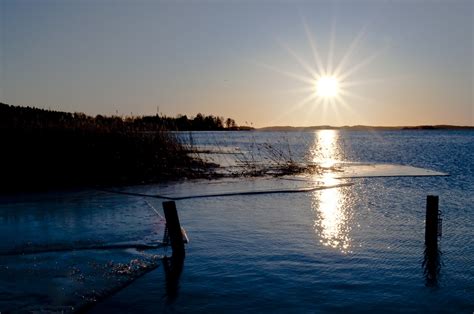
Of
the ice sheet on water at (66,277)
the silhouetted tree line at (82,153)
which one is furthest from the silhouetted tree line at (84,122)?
the ice sheet on water at (66,277)

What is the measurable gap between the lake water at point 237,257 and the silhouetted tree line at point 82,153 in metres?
4.14

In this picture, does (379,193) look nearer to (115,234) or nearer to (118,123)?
(115,234)

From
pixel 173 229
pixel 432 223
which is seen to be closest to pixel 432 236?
pixel 432 223

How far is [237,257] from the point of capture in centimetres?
1008

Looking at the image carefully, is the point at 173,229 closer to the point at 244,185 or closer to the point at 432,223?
the point at 432,223

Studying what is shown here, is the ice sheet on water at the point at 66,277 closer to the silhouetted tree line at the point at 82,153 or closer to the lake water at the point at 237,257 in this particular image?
the lake water at the point at 237,257

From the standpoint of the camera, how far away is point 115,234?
1188 cm

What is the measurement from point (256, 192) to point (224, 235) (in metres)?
8.28

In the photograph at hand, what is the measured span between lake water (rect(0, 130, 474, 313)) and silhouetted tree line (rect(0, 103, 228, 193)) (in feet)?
13.6

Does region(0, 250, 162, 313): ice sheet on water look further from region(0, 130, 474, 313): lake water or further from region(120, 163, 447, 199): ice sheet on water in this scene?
region(120, 163, 447, 199): ice sheet on water

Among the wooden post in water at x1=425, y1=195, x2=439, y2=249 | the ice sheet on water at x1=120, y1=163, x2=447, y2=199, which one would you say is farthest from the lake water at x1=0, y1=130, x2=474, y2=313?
the ice sheet on water at x1=120, y1=163, x2=447, y2=199

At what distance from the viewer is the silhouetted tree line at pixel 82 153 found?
21766 mm

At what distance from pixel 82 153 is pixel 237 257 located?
15.6 metres

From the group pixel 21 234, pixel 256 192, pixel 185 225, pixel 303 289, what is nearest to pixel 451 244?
pixel 303 289
